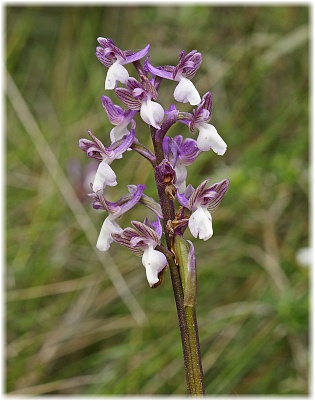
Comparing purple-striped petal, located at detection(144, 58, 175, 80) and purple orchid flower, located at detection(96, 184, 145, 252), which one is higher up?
purple-striped petal, located at detection(144, 58, 175, 80)

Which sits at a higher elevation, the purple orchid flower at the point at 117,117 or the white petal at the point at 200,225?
the purple orchid flower at the point at 117,117

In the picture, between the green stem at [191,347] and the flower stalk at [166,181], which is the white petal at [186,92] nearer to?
the flower stalk at [166,181]

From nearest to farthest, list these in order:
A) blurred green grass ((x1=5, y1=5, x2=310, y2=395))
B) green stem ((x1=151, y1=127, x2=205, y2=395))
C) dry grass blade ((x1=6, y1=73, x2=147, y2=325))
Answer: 1. green stem ((x1=151, y1=127, x2=205, y2=395))
2. blurred green grass ((x1=5, y1=5, x2=310, y2=395))
3. dry grass blade ((x1=6, y1=73, x2=147, y2=325))

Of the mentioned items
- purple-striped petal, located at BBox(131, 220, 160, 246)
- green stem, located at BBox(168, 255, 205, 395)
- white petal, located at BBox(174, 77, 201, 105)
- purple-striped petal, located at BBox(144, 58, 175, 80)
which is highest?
purple-striped petal, located at BBox(144, 58, 175, 80)

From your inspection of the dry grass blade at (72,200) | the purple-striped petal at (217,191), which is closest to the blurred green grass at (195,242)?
the dry grass blade at (72,200)

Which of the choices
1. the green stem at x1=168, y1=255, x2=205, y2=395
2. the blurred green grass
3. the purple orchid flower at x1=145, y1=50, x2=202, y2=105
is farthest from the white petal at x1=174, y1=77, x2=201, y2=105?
the blurred green grass

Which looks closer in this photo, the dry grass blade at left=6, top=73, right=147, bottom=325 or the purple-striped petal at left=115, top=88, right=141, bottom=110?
the purple-striped petal at left=115, top=88, right=141, bottom=110

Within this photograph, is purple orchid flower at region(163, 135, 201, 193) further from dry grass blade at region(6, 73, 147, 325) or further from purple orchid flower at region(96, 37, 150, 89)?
dry grass blade at region(6, 73, 147, 325)

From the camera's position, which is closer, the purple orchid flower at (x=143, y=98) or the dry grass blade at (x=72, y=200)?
the purple orchid flower at (x=143, y=98)
